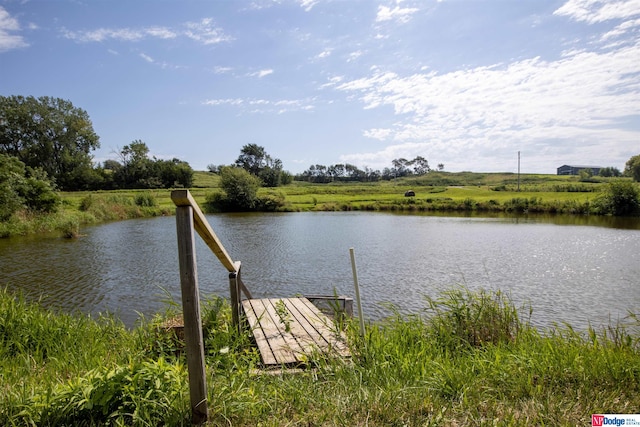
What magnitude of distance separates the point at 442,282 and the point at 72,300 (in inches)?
521

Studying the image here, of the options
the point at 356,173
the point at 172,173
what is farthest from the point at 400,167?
the point at 172,173

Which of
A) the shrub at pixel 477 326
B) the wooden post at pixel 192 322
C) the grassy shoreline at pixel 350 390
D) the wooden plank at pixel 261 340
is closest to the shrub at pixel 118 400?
the grassy shoreline at pixel 350 390

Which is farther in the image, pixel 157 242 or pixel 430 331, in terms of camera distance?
pixel 157 242

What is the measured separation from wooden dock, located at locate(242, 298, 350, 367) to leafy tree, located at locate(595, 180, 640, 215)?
49037mm

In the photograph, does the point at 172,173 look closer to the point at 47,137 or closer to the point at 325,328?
the point at 47,137

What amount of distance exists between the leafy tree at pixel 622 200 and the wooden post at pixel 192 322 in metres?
52.8

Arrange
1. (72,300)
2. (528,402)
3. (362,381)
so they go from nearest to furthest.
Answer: (528,402), (362,381), (72,300)

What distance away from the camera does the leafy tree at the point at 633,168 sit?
8019 cm

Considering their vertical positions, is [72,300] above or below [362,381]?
below

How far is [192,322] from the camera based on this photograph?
2924mm

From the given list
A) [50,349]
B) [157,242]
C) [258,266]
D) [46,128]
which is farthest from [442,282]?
[46,128]

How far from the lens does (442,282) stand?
14.5m

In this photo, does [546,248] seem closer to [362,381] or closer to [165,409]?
[362,381]

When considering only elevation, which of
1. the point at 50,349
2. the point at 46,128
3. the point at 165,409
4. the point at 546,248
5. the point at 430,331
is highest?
the point at 46,128
